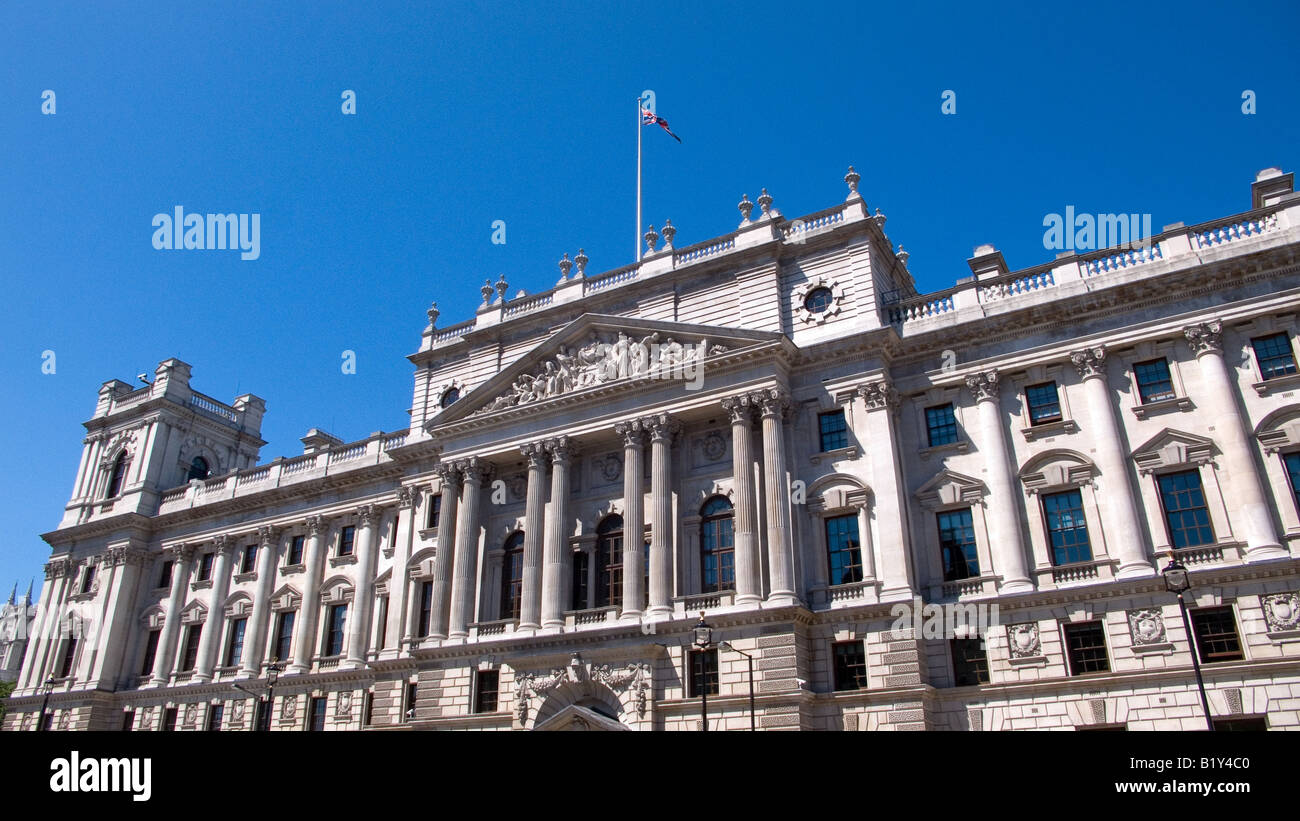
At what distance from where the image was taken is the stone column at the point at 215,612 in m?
48.2

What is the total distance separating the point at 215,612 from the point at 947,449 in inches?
1585

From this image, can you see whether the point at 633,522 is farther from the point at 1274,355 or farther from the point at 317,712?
the point at 1274,355

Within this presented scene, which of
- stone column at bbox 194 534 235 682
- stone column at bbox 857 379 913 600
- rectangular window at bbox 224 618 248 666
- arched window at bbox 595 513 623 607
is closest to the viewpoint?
stone column at bbox 857 379 913 600

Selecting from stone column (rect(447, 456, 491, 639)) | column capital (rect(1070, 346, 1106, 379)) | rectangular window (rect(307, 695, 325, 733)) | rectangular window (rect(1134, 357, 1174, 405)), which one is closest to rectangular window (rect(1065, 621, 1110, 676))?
rectangular window (rect(1134, 357, 1174, 405))

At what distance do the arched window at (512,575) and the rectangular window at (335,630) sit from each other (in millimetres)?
11710

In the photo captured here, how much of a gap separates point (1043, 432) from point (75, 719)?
171 ft

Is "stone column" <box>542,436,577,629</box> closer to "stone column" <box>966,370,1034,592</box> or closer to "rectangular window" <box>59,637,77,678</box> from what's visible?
"stone column" <box>966,370,1034,592</box>

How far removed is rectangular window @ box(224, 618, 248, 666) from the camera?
48.1 metres

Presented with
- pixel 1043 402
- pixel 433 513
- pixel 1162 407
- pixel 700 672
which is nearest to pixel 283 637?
pixel 433 513

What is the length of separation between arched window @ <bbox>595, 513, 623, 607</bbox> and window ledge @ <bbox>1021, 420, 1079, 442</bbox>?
52.2ft

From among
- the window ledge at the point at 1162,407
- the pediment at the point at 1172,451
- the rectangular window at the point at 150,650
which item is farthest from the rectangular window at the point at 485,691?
→ the rectangular window at the point at 150,650

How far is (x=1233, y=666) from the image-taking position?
2516 cm
